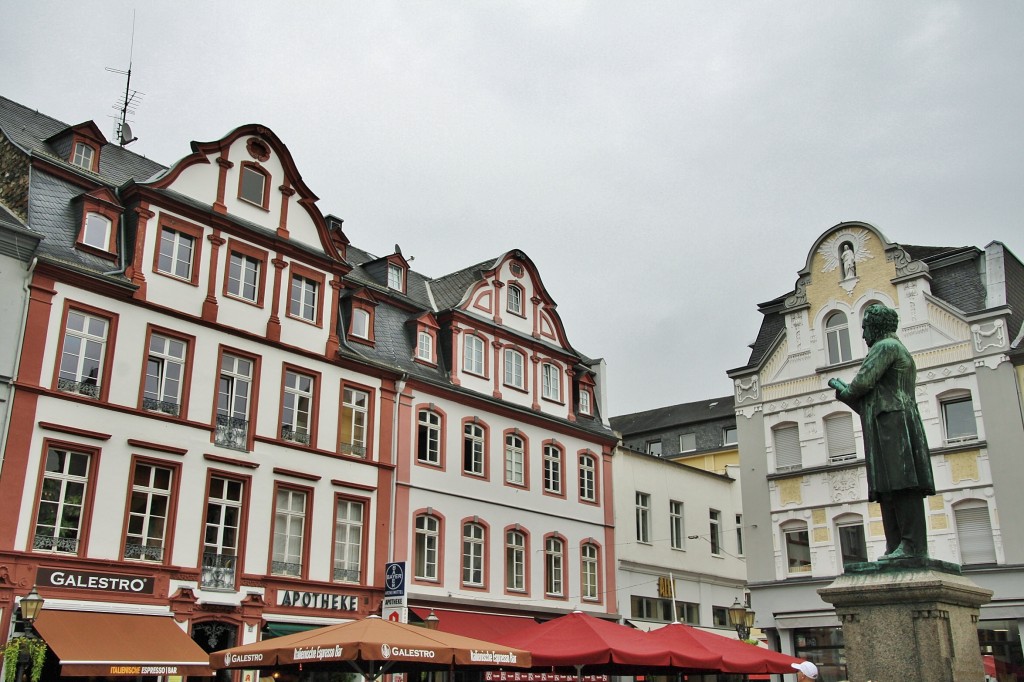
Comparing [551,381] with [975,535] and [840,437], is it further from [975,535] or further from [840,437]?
[975,535]

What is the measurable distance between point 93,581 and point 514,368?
16.1m

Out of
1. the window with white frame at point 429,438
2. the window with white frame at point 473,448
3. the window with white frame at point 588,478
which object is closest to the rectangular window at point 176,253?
the window with white frame at point 429,438

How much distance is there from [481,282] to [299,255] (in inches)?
303

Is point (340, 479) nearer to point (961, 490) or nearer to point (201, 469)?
point (201, 469)

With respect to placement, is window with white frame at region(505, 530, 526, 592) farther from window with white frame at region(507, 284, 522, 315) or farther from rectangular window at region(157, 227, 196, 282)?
rectangular window at region(157, 227, 196, 282)

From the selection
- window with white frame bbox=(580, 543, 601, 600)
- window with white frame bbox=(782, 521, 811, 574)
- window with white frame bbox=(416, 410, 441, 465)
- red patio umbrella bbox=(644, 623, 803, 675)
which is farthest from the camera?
window with white frame bbox=(580, 543, 601, 600)

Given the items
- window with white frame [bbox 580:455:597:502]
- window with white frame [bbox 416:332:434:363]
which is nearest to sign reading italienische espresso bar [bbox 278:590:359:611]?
window with white frame [bbox 416:332:434:363]

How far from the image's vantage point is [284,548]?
24312 mm

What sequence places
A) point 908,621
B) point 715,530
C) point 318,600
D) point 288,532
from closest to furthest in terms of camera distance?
point 908,621 → point 318,600 → point 288,532 → point 715,530

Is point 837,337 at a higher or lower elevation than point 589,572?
higher

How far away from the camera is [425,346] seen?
3042 cm

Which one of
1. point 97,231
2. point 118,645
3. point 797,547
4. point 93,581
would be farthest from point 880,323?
point 797,547

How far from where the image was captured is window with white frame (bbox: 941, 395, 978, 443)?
27328 mm

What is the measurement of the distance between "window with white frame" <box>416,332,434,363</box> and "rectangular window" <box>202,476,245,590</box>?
8.03 meters
